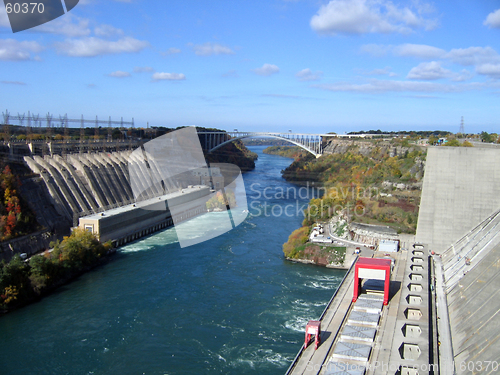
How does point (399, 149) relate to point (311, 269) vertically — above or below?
above

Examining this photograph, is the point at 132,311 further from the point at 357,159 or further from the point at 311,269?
the point at 357,159

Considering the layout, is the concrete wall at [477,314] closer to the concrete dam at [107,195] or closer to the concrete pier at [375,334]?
the concrete pier at [375,334]

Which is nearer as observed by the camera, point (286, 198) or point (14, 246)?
point (14, 246)

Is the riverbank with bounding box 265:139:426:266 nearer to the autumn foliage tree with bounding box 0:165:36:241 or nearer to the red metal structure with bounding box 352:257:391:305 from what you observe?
the red metal structure with bounding box 352:257:391:305

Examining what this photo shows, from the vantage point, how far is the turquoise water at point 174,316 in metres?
12.2

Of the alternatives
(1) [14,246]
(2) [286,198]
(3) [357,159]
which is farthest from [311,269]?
(3) [357,159]

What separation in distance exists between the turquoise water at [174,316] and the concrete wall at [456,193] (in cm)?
532

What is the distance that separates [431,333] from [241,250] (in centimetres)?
1195

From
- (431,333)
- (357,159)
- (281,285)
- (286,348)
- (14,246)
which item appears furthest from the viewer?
(357,159)

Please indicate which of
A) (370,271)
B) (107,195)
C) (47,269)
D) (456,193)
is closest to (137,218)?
(107,195)

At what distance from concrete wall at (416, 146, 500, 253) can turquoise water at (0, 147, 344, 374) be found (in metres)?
5.32

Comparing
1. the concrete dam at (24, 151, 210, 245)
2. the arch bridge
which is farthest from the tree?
the concrete dam at (24, 151, 210, 245)

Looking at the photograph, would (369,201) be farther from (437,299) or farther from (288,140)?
(288,140)

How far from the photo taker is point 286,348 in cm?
1284
